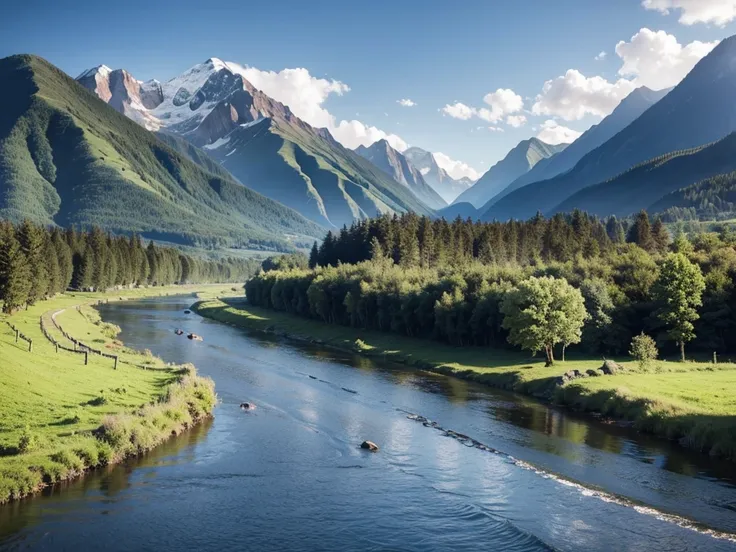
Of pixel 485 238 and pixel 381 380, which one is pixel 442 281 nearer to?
pixel 381 380

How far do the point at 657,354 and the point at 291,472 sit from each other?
7436cm

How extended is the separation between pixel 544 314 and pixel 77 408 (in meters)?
66.1

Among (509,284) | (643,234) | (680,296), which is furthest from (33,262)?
(643,234)

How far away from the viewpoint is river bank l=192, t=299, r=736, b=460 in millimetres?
58938

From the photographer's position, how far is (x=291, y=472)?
159ft

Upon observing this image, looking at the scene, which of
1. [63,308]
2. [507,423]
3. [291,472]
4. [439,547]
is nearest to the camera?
[439,547]

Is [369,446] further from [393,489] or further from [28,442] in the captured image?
[28,442]

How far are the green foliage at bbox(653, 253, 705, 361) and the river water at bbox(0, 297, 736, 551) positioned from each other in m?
35.8

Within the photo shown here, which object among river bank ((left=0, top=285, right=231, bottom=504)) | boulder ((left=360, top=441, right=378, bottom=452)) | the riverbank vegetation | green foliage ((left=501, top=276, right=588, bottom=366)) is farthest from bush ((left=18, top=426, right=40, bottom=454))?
green foliage ((left=501, top=276, right=588, bottom=366))

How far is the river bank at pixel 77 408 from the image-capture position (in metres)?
41.4

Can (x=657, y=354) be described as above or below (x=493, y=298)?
below

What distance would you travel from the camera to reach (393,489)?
45281 millimetres

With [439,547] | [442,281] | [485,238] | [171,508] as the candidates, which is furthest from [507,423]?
[485,238]

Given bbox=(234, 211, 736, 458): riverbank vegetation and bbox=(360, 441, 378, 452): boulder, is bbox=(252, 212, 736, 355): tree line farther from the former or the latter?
bbox=(360, 441, 378, 452): boulder
